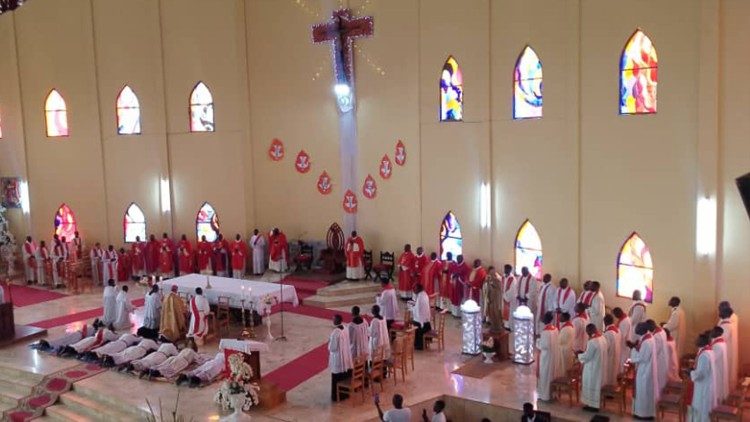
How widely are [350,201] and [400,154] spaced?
90.3 inches

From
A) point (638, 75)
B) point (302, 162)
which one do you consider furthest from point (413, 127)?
point (638, 75)

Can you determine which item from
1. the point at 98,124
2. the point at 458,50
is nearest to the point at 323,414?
the point at 458,50

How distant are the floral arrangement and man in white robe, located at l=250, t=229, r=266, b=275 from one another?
32.2 feet

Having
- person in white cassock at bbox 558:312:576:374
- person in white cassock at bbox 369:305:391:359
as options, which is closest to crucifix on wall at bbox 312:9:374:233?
person in white cassock at bbox 369:305:391:359

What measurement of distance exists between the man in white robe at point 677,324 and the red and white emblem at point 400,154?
8560 millimetres

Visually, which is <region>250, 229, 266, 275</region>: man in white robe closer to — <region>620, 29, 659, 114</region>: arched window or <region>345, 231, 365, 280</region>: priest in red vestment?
<region>345, 231, 365, 280</region>: priest in red vestment

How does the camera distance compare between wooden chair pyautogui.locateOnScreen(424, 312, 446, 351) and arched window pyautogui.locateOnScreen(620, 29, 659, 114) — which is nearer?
arched window pyautogui.locateOnScreen(620, 29, 659, 114)

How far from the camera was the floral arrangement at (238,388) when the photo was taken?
1268 centimetres

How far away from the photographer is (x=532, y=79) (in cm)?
1769

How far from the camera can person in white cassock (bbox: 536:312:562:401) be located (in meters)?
13.3

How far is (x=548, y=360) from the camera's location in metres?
13.2

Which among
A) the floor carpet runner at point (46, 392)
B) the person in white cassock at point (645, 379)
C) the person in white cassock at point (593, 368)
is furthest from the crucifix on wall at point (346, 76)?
the person in white cassock at point (645, 379)

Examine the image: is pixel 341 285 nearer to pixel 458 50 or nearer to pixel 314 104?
pixel 314 104

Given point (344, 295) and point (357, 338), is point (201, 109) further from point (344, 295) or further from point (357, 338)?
point (357, 338)
